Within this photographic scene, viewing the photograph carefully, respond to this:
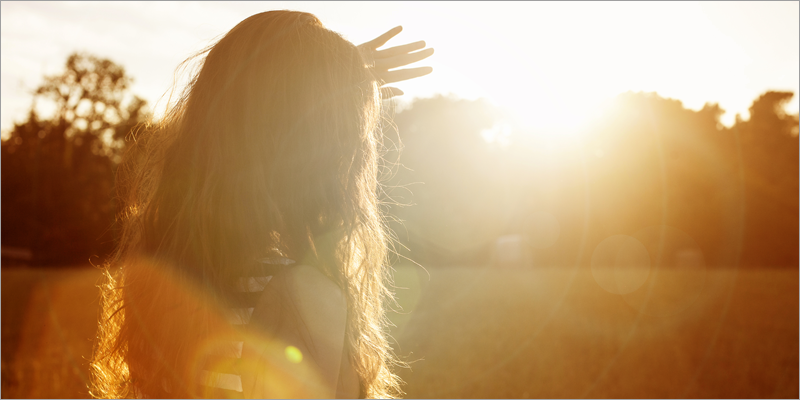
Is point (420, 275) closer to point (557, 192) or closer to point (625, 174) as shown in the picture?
point (557, 192)

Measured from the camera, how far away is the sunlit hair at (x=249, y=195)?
1.42 metres

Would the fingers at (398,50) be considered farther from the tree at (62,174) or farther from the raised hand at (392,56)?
the tree at (62,174)

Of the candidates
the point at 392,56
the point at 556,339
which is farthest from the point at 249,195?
the point at 556,339

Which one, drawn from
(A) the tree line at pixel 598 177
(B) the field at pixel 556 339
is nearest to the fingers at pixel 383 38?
(B) the field at pixel 556 339

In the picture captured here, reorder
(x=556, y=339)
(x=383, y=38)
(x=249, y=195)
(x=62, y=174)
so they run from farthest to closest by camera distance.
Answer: (x=62, y=174) → (x=556, y=339) → (x=383, y=38) → (x=249, y=195)

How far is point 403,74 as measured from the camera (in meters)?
2.31

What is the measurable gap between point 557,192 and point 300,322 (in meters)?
29.2

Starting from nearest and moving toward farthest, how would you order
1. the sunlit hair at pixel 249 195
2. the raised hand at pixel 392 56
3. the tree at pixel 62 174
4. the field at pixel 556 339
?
the sunlit hair at pixel 249 195
the raised hand at pixel 392 56
the field at pixel 556 339
the tree at pixel 62 174

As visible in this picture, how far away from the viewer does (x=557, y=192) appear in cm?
2858

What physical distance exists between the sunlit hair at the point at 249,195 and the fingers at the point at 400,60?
20.9 inches

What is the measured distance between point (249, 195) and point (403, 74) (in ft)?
3.89

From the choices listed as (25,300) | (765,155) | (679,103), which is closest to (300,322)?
(25,300)

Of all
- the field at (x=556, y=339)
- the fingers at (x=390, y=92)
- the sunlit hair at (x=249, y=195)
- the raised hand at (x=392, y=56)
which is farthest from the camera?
the field at (x=556, y=339)

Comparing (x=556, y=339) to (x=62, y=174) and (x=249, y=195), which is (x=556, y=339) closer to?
(x=249, y=195)
